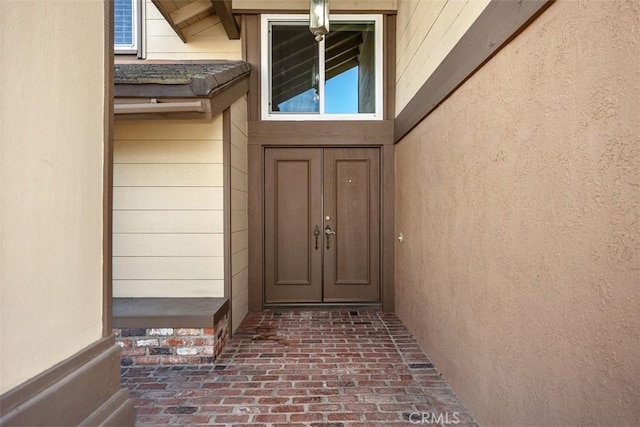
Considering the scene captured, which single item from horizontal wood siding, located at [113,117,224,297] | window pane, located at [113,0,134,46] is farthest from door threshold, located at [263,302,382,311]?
window pane, located at [113,0,134,46]

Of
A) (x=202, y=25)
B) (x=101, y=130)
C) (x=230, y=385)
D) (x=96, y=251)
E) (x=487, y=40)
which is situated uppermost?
(x=202, y=25)

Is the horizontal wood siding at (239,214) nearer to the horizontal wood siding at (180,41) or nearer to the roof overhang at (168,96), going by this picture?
the roof overhang at (168,96)

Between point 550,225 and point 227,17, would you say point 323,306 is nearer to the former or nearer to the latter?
point 550,225

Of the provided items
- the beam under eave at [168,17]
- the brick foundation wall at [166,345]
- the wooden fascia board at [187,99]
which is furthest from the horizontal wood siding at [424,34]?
the brick foundation wall at [166,345]

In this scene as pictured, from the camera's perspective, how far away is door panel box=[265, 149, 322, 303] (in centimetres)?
445

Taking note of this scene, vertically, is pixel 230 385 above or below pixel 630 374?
below

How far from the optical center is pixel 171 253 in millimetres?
3430

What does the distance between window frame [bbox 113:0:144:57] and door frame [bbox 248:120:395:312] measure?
5.11 feet

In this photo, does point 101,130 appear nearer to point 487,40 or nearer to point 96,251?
point 96,251

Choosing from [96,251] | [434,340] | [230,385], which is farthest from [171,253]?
[434,340]

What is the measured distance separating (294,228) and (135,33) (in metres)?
2.99

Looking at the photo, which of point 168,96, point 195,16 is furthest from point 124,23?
point 168,96

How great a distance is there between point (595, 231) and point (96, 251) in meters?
1.87

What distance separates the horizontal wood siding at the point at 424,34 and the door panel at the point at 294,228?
140 centimetres
